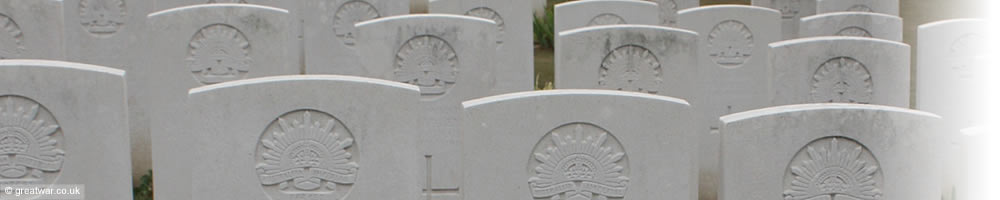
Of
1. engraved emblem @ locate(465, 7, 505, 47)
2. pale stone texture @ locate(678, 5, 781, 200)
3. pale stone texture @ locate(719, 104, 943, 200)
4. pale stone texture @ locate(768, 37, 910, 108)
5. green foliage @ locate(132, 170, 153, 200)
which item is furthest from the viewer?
engraved emblem @ locate(465, 7, 505, 47)

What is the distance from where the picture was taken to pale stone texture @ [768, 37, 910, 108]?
471cm

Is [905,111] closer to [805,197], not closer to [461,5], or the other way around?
[805,197]

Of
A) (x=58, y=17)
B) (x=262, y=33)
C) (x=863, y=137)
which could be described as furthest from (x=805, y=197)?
(x=58, y=17)

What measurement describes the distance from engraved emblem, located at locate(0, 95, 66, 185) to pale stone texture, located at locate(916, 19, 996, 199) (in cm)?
378

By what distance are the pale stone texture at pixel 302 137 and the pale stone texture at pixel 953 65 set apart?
286 cm

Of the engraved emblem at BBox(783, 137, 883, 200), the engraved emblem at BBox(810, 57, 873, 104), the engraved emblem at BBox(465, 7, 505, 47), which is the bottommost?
the engraved emblem at BBox(783, 137, 883, 200)

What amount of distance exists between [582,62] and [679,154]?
5.18 ft

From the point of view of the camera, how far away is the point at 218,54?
491cm

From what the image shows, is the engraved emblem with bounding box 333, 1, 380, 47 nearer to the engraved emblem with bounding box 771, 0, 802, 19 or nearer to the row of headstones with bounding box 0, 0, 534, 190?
the row of headstones with bounding box 0, 0, 534, 190

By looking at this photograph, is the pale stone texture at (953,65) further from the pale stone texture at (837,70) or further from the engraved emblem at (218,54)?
the engraved emblem at (218,54)

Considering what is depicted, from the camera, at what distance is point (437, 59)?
16.1ft

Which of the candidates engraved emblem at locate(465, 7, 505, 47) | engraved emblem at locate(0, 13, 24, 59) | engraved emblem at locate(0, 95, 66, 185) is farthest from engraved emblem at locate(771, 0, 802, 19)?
engraved emblem at locate(0, 95, 66, 185)

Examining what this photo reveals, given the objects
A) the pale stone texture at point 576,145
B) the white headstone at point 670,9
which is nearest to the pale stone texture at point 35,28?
the pale stone texture at point 576,145

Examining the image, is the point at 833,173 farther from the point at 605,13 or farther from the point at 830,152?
the point at 605,13
